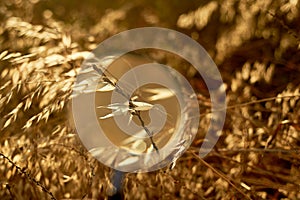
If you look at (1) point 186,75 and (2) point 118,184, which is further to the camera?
(1) point 186,75

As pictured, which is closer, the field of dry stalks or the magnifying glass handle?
the magnifying glass handle

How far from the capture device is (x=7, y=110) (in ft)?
4.47

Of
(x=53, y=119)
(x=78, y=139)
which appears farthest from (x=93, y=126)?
(x=53, y=119)

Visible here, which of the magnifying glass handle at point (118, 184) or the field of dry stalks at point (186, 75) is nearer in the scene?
the magnifying glass handle at point (118, 184)

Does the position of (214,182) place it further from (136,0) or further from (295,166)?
(136,0)

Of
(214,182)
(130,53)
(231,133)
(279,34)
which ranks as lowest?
(214,182)

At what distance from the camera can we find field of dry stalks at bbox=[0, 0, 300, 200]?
1.10 meters

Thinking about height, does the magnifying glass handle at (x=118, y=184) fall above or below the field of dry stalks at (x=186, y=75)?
below

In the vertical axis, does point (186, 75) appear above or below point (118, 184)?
above

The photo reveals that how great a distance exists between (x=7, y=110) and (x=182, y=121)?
495 millimetres

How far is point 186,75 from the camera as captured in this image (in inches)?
73.9

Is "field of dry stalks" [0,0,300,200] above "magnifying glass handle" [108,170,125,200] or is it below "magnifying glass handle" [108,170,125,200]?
above

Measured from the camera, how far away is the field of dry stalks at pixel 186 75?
1.10 metres

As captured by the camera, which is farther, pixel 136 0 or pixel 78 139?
pixel 136 0
